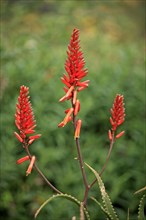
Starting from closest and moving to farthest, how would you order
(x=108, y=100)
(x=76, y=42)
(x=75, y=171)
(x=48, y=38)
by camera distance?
(x=76, y=42)
(x=75, y=171)
(x=108, y=100)
(x=48, y=38)

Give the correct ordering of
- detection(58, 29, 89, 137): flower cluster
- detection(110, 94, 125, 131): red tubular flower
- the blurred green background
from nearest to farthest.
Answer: detection(58, 29, 89, 137): flower cluster → detection(110, 94, 125, 131): red tubular flower → the blurred green background

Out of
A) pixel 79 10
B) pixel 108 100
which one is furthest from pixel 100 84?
pixel 79 10

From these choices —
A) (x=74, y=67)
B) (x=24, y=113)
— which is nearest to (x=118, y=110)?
(x=74, y=67)

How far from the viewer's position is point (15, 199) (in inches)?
171

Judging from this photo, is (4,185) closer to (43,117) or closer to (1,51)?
(43,117)

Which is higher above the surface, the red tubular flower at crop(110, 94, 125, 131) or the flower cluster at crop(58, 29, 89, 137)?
the flower cluster at crop(58, 29, 89, 137)

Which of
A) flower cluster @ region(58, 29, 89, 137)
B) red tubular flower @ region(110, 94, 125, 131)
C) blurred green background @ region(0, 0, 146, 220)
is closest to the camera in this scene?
flower cluster @ region(58, 29, 89, 137)

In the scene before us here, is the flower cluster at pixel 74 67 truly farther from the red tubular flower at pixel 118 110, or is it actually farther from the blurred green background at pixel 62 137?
the blurred green background at pixel 62 137

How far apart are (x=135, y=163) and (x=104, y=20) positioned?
7.53 m

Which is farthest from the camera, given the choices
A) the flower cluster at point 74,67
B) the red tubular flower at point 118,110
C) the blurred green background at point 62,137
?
the blurred green background at point 62,137

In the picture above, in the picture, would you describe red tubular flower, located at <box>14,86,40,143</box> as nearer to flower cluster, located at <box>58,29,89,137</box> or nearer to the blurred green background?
flower cluster, located at <box>58,29,89,137</box>

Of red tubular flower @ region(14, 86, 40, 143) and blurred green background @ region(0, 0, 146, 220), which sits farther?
blurred green background @ region(0, 0, 146, 220)

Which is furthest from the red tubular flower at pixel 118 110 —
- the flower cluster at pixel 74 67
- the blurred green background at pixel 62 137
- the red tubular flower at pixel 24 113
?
the blurred green background at pixel 62 137

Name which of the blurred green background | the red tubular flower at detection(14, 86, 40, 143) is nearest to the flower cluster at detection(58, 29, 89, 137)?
the red tubular flower at detection(14, 86, 40, 143)
